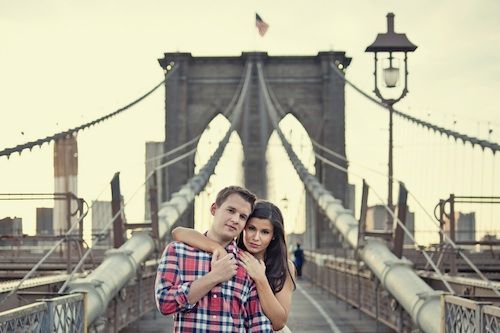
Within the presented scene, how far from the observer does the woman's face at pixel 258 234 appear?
4.89 meters

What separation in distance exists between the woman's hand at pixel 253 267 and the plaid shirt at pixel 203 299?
3 cm

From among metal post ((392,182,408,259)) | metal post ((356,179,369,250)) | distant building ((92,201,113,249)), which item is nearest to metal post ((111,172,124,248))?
distant building ((92,201,113,249))

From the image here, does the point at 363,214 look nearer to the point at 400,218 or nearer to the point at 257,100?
the point at 400,218

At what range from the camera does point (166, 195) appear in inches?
1890

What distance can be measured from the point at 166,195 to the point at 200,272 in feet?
142

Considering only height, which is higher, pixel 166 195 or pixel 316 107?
pixel 316 107

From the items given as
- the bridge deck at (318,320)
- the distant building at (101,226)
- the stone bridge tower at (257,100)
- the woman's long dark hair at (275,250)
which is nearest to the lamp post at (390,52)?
the bridge deck at (318,320)

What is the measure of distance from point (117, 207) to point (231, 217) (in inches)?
473

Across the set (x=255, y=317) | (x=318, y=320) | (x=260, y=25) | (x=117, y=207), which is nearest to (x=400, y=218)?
(x=117, y=207)

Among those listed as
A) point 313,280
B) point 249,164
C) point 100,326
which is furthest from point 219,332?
point 249,164

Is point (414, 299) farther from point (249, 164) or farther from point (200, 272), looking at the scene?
point (249, 164)

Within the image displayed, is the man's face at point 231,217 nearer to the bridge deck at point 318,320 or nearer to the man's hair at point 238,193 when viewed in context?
the man's hair at point 238,193

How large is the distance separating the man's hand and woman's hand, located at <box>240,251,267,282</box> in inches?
3.4

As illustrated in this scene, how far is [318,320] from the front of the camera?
2186 cm
